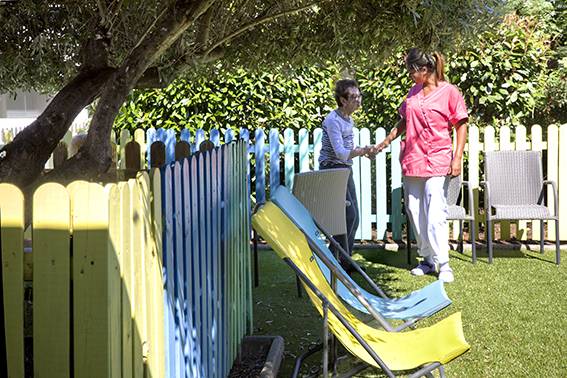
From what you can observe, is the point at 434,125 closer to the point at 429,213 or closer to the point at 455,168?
the point at 455,168

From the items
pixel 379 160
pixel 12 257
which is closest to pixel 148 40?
pixel 12 257

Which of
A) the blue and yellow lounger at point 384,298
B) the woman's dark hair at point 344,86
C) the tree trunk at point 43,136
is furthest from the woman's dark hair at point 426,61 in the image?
the tree trunk at point 43,136

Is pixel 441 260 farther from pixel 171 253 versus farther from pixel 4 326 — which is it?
pixel 4 326

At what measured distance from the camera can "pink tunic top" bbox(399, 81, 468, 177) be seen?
23.5 ft

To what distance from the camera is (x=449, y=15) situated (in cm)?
393

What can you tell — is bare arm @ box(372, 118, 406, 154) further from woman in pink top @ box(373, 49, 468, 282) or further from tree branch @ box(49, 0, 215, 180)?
tree branch @ box(49, 0, 215, 180)

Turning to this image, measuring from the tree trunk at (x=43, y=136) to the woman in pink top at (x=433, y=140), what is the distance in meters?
3.70

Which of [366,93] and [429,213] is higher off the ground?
[366,93]

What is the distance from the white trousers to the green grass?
30 centimetres

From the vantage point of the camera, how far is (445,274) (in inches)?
286

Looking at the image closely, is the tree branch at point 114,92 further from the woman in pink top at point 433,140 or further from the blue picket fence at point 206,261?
the woman in pink top at point 433,140

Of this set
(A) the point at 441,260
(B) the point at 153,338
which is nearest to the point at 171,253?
(B) the point at 153,338

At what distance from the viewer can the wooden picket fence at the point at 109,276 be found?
2328 mm

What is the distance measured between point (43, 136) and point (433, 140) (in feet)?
13.5
